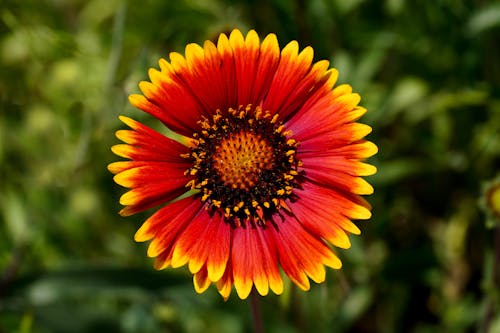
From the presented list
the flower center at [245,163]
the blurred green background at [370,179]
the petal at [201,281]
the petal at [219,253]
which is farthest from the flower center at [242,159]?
the blurred green background at [370,179]

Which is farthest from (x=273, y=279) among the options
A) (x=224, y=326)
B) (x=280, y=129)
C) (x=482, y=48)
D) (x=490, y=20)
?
(x=482, y=48)

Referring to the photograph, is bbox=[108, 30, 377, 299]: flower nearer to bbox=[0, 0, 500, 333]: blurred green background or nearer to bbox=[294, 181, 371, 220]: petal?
bbox=[294, 181, 371, 220]: petal

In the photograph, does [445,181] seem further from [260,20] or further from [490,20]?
[260,20]

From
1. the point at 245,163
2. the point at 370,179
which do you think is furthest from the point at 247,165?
the point at 370,179

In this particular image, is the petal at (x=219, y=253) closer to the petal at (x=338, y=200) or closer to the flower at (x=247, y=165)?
the flower at (x=247, y=165)

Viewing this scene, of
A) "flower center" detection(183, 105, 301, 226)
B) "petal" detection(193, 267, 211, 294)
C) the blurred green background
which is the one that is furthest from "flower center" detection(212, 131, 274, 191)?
the blurred green background

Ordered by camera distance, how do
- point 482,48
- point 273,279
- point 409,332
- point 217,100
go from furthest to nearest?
1. point 409,332
2. point 482,48
3. point 217,100
4. point 273,279
